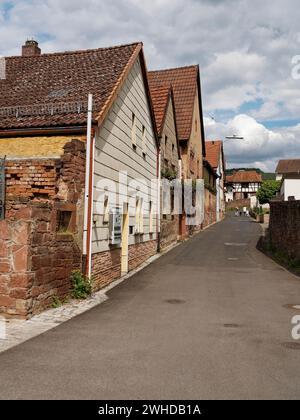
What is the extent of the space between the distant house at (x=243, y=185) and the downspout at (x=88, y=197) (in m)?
99.1

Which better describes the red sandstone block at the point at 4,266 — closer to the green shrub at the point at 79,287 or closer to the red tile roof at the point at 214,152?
the green shrub at the point at 79,287

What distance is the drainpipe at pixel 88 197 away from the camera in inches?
432

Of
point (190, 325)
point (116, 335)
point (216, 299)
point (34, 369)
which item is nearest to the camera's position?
point (34, 369)

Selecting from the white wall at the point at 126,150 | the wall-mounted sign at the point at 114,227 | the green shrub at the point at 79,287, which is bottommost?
the green shrub at the point at 79,287

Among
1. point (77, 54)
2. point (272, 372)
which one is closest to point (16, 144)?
point (77, 54)

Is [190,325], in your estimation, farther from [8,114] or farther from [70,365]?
[8,114]

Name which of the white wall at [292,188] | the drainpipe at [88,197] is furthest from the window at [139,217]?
the white wall at [292,188]

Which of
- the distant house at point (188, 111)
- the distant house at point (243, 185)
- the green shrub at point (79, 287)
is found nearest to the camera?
the green shrub at point (79, 287)

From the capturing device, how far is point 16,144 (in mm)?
11742

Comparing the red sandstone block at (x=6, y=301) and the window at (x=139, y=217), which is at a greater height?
the window at (x=139, y=217)

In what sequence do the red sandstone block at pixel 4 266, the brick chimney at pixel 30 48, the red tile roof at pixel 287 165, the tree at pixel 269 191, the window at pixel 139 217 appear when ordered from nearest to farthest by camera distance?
1. the red sandstone block at pixel 4 266
2. the window at pixel 139 217
3. the brick chimney at pixel 30 48
4. the tree at pixel 269 191
5. the red tile roof at pixel 287 165

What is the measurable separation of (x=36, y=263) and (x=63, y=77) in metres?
8.13

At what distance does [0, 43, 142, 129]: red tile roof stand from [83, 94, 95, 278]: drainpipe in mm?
448

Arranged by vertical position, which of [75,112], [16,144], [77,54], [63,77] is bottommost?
[16,144]
